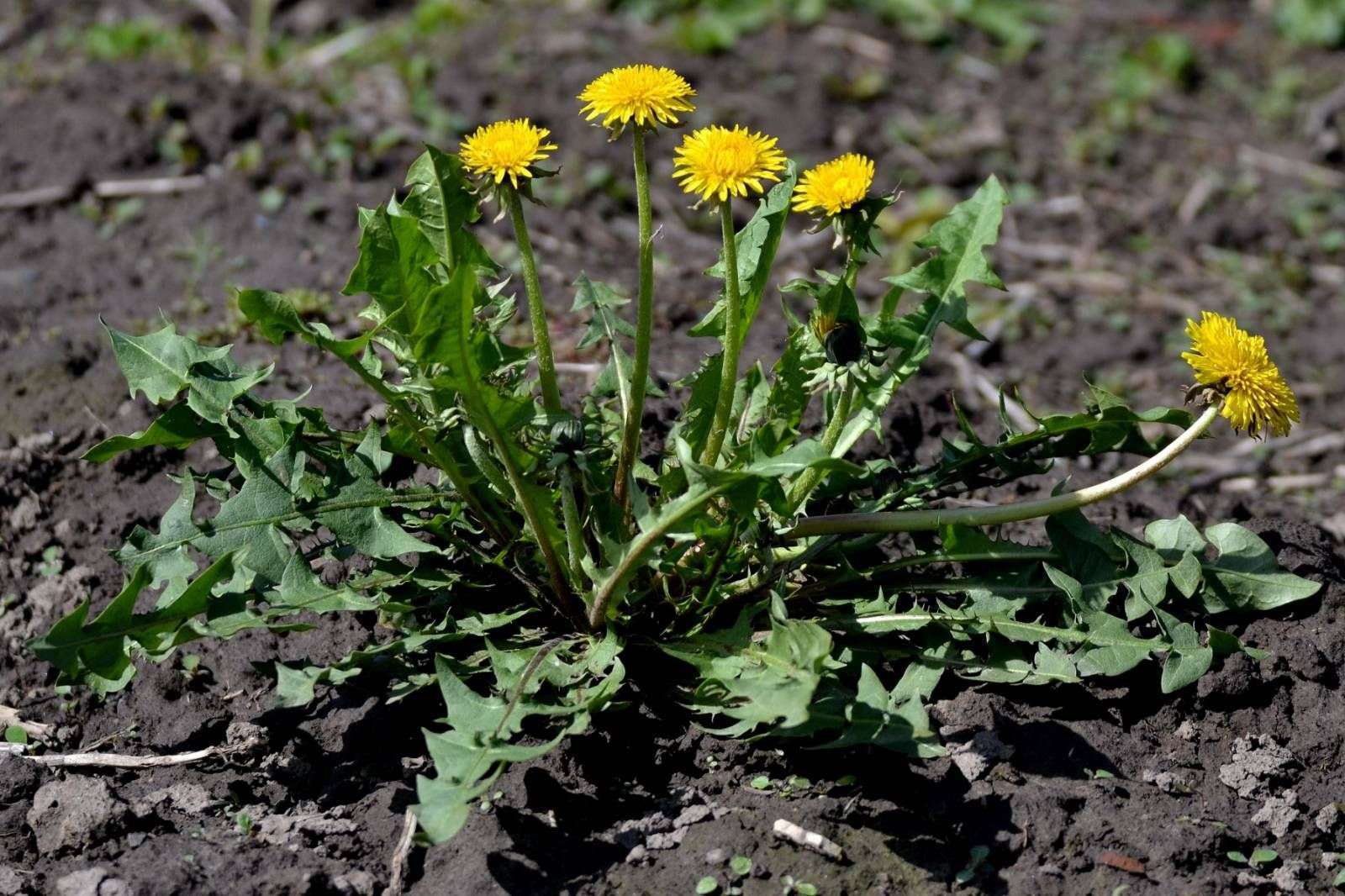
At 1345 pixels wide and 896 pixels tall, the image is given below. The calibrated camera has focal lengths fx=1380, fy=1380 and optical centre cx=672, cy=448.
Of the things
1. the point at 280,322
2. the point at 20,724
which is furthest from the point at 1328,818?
the point at 20,724

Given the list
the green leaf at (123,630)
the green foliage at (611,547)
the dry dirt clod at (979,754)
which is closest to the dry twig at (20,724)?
the green foliage at (611,547)

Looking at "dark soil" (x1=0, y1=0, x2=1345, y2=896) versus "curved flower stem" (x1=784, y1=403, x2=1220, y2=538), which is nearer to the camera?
"dark soil" (x1=0, y1=0, x2=1345, y2=896)

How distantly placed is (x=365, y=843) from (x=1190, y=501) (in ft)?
8.22

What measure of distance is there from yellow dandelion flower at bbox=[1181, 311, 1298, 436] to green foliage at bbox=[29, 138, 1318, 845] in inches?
10.4

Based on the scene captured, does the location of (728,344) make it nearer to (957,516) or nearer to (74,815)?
(957,516)

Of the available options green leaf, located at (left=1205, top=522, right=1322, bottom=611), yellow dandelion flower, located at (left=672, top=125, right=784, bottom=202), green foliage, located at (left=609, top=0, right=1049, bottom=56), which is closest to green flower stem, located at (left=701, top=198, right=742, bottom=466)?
yellow dandelion flower, located at (left=672, top=125, right=784, bottom=202)

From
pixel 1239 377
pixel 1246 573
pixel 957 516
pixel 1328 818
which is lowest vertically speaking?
pixel 1328 818

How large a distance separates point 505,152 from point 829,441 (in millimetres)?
867

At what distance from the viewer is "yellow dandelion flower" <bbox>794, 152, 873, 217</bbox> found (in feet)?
8.59

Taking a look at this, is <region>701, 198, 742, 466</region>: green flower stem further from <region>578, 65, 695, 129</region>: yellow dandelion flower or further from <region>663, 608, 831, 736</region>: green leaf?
<region>663, 608, 831, 736</region>: green leaf

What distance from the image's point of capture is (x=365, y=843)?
8.12 ft

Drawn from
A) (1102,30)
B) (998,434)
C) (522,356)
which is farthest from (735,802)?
(1102,30)

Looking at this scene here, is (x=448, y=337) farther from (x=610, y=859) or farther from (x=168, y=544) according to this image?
(x=610, y=859)

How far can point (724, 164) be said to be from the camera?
8.13ft
